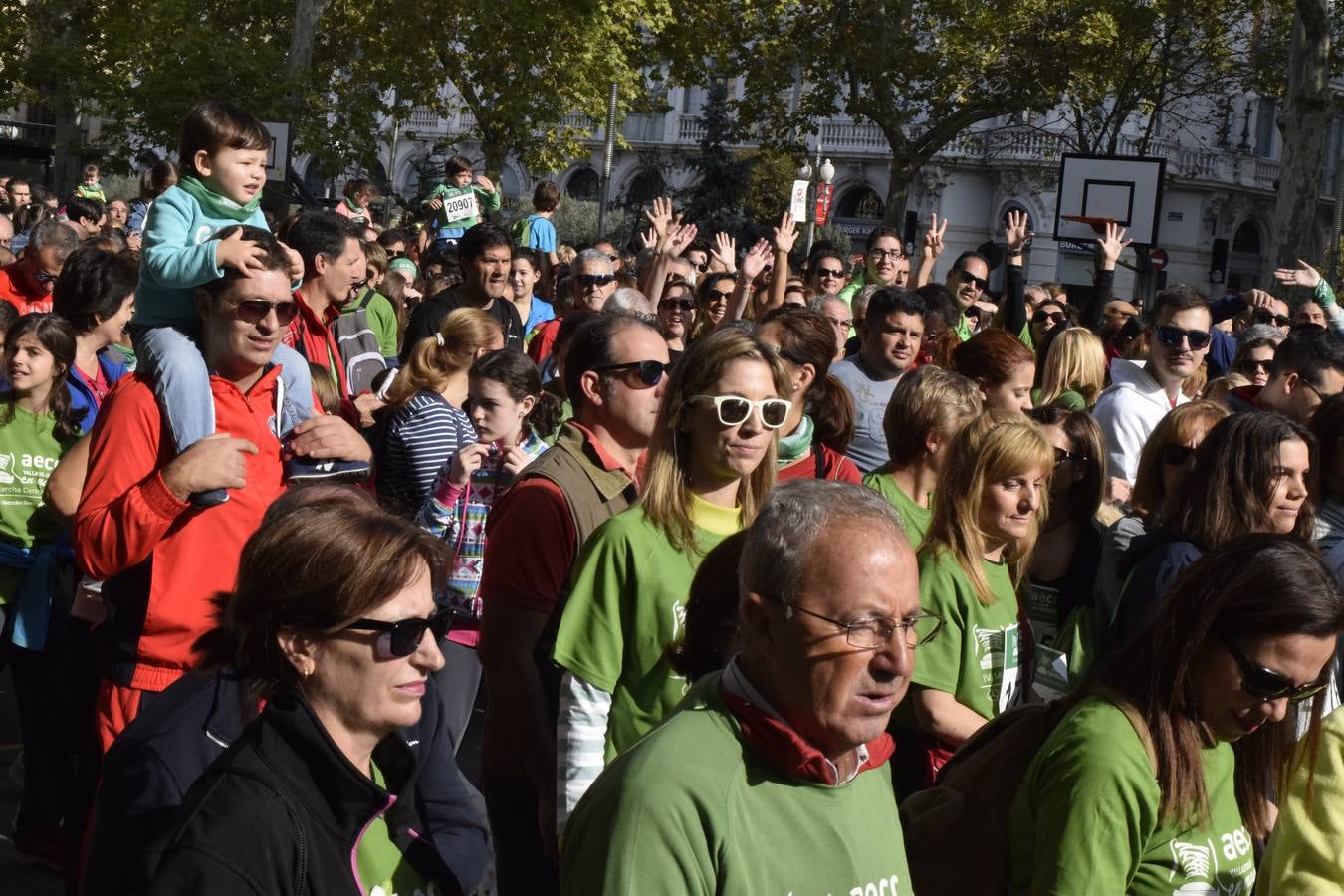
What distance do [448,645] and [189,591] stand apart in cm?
126

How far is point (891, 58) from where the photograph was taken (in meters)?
29.5

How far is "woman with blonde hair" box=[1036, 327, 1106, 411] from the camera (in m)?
8.37

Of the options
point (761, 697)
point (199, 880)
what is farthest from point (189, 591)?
point (761, 697)

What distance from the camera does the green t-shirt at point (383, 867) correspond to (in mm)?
2678

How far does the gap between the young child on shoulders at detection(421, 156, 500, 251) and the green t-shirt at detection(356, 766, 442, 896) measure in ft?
34.3

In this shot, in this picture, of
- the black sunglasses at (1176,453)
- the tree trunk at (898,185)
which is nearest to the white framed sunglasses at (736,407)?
the black sunglasses at (1176,453)

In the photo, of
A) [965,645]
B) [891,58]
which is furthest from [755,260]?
[891,58]

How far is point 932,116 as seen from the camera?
3186 cm

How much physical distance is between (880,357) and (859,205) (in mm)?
51310

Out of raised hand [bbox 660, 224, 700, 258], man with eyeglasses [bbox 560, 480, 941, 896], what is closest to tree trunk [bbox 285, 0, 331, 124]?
raised hand [bbox 660, 224, 700, 258]

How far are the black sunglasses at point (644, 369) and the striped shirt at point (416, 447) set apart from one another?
1.80 metres

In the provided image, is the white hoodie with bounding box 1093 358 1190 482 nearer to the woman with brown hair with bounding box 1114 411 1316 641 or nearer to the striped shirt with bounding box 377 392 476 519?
the woman with brown hair with bounding box 1114 411 1316 641

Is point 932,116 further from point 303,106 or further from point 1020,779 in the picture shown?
point 1020,779

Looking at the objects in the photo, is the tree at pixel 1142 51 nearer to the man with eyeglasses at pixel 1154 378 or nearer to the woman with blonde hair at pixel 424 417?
the man with eyeglasses at pixel 1154 378
